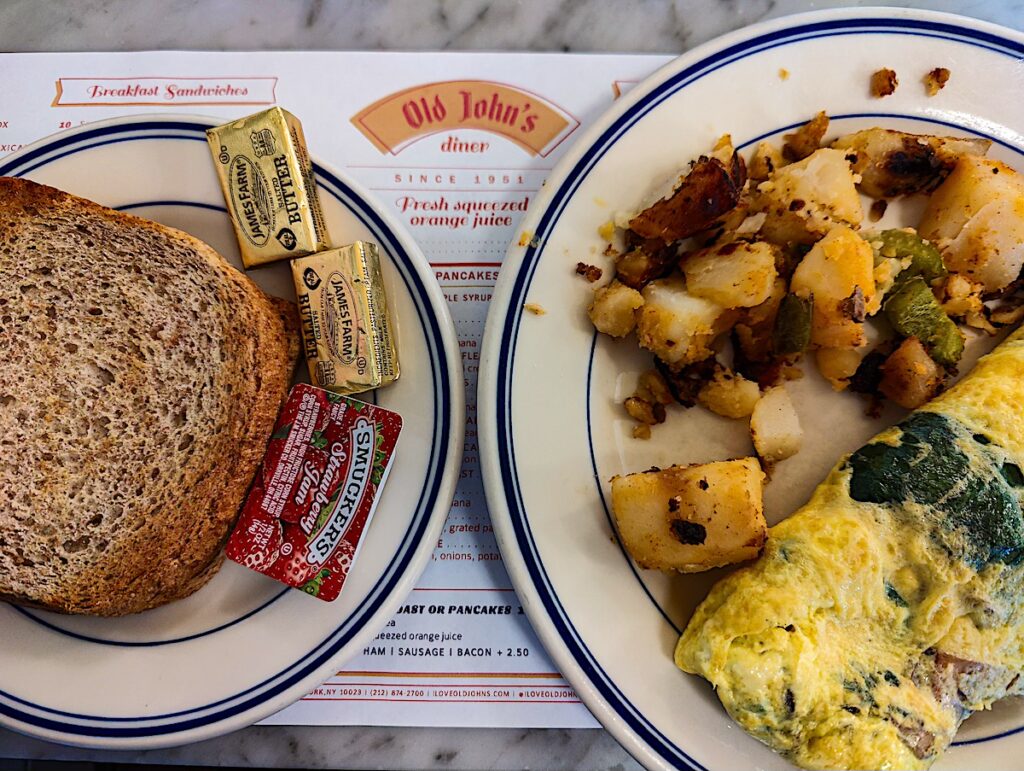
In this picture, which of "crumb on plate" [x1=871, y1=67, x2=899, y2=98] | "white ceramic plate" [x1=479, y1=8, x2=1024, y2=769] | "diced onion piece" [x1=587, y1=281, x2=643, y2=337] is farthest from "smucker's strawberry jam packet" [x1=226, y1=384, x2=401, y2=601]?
"crumb on plate" [x1=871, y1=67, x2=899, y2=98]

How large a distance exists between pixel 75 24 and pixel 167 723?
64.6 inches

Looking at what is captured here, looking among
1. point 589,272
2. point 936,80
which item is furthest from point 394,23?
point 936,80

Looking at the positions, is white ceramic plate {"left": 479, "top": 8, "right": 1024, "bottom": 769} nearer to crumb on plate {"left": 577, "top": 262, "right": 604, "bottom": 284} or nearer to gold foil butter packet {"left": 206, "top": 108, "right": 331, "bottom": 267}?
crumb on plate {"left": 577, "top": 262, "right": 604, "bottom": 284}

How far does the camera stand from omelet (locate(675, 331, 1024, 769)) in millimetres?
1137

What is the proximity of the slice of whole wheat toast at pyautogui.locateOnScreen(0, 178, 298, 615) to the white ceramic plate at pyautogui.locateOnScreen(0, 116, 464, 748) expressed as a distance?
9 cm

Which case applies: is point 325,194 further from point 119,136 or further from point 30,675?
point 30,675

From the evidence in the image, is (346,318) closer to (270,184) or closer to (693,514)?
(270,184)

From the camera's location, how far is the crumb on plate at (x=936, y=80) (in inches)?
56.3

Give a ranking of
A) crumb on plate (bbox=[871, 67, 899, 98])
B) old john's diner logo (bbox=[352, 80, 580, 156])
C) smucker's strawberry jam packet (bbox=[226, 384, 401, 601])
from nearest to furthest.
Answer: smucker's strawberry jam packet (bbox=[226, 384, 401, 601])
crumb on plate (bbox=[871, 67, 899, 98])
old john's diner logo (bbox=[352, 80, 580, 156])

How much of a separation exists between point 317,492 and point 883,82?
1.38 m

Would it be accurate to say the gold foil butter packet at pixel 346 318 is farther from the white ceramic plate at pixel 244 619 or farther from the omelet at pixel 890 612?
the omelet at pixel 890 612

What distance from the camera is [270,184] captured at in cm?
134

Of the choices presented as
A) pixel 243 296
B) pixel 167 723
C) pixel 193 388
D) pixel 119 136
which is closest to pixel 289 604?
pixel 167 723

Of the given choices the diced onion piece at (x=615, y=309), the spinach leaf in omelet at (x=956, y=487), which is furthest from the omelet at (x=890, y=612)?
the diced onion piece at (x=615, y=309)
